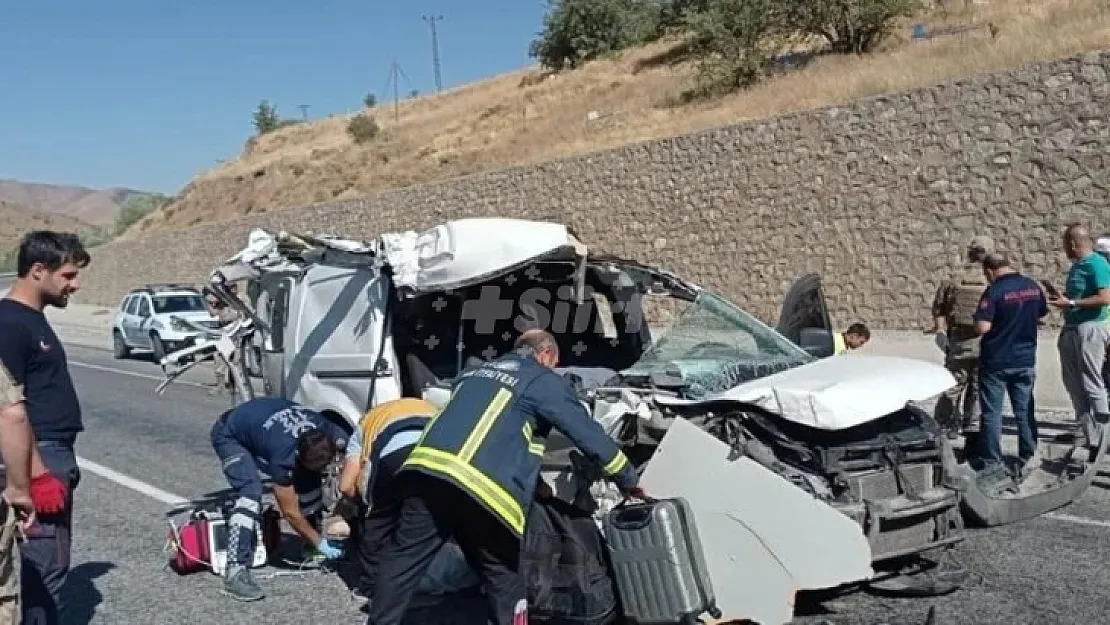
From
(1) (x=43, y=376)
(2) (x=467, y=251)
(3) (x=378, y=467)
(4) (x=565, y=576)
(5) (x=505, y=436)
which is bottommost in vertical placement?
(4) (x=565, y=576)

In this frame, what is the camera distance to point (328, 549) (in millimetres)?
6117

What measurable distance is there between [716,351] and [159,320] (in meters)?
17.6

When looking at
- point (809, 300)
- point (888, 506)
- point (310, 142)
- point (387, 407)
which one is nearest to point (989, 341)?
point (809, 300)

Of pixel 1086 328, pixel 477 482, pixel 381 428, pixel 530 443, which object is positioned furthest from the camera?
pixel 1086 328

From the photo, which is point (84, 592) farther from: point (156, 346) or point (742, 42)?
point (742, 42)

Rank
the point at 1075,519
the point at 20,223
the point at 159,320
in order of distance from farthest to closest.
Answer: the point at 20,223 → the point at 159,320 → the point at 1075,519

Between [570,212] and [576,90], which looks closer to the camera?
[570,212]

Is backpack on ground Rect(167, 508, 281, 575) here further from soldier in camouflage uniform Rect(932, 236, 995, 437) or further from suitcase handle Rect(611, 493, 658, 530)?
Result: soldier in camouflage uniform Rect(932, 236, 995, 437)

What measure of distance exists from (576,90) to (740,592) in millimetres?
35874

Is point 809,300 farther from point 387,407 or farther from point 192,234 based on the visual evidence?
point 192,234

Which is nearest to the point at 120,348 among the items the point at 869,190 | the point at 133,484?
the point at 133,484

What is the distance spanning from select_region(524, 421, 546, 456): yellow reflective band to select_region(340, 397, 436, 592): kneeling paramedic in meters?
0.61

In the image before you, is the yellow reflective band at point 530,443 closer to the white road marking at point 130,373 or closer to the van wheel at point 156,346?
the white road marking at point 130,373

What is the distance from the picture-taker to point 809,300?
24.1 ft
